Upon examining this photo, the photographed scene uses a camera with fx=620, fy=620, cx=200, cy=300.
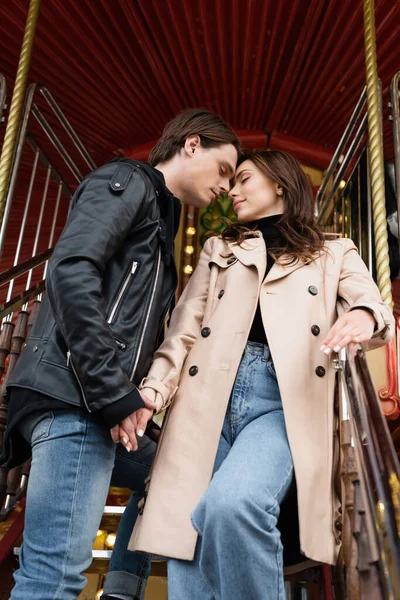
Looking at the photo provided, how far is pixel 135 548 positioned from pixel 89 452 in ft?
0.93

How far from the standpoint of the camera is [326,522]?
4.88 feet

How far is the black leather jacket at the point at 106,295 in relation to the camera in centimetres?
144

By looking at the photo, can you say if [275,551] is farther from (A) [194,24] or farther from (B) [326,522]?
(A) [194,24]

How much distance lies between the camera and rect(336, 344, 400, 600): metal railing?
2.79 feet

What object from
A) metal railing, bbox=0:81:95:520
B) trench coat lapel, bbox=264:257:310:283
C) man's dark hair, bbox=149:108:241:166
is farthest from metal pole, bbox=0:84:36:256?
trench coat lapel, bbox=264:257:310:283

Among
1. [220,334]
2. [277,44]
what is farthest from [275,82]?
[220,334]

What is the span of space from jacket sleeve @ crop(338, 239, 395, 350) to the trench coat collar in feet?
0.45

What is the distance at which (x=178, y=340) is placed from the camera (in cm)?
182

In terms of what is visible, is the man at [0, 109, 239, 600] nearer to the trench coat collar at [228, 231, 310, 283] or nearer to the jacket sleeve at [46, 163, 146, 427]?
the jacket sleeve at [46, 163, 146, 427]

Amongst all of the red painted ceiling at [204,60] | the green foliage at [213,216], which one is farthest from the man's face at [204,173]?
the green foliage at [213,216]

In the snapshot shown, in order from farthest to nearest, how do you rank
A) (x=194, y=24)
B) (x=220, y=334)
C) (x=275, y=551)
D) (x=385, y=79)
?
(x=385, y=79)
(x=194, y=24)
(x=220, y=334)
(x=275, y=551)

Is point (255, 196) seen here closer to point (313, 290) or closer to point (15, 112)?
point (313, 290)

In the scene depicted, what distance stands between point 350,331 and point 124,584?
984 millimetres

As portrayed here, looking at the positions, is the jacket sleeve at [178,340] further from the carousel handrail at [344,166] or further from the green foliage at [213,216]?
the green foliage at [213,216]
